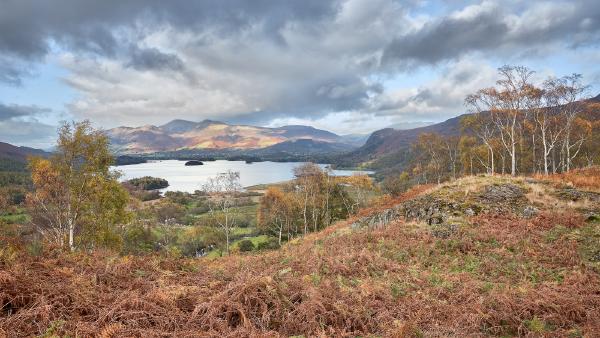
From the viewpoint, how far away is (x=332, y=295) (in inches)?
341

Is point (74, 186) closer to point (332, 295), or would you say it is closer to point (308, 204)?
point (332, 295)

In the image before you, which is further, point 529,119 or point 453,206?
point 529,119

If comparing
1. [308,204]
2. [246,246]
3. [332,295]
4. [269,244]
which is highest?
[332,295]

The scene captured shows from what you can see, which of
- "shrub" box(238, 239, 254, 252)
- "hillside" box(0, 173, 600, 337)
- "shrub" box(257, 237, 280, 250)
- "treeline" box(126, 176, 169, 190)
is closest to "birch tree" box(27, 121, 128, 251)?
"hillside" box(0, 173, 600, 337)

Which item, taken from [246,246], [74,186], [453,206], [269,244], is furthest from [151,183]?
[453,206]

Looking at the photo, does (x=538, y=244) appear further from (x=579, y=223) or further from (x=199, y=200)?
(x=199, y=200)

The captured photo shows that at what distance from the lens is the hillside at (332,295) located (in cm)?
649

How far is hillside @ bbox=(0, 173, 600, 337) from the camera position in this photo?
649cm

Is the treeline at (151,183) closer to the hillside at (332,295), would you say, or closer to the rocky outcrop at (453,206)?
the rocky outcrop at (453,206)

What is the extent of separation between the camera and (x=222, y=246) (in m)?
68.4

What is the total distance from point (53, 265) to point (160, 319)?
4.16 m

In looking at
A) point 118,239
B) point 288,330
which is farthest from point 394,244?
point 118,239

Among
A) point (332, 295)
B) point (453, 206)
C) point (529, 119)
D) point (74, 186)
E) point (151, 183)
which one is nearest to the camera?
point (332, 295)

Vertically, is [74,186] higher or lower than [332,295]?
higher
